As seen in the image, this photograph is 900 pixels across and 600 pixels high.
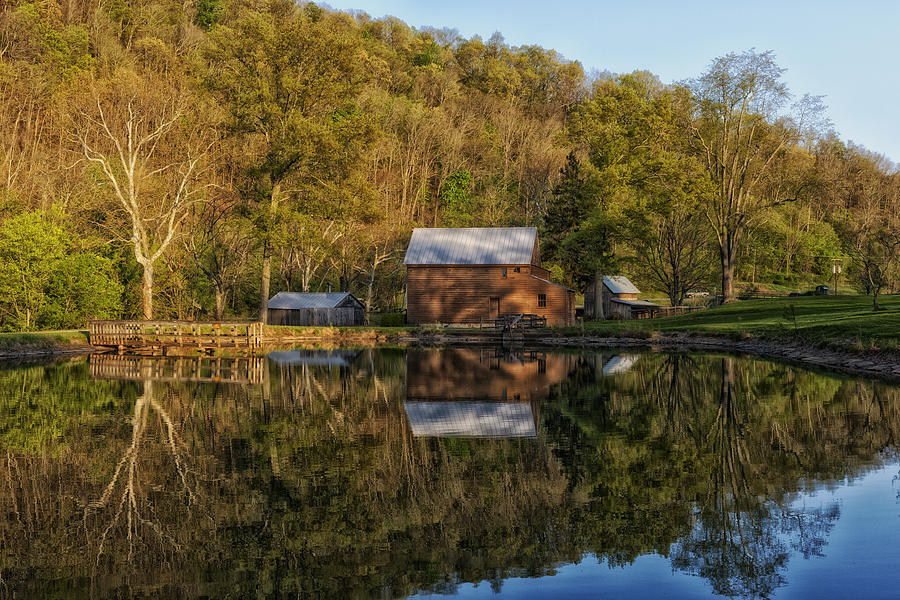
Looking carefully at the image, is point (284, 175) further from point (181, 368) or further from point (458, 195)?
point (458, 195)

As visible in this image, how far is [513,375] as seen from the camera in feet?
93.4

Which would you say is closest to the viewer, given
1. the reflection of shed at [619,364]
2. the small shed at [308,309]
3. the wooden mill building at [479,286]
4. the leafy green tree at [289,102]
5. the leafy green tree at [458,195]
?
the reflection of shed at [619,364]

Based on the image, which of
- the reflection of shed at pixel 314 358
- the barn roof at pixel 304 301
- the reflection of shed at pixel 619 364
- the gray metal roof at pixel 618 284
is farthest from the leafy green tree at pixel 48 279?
the gray metal roof at pixel 618 284

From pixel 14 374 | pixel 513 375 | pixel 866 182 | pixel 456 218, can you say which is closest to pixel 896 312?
pixel 513 375

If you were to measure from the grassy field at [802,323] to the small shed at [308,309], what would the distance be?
20168 millimetres

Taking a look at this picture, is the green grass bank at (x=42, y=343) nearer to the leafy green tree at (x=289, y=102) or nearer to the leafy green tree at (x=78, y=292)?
the leafy green tree at (x=78, y=292)

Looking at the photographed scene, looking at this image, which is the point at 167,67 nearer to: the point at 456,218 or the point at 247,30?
the point at 247,30

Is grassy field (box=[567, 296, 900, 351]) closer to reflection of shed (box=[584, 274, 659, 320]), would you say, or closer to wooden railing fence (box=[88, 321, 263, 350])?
reflection of shed (box=[584, 274, 659, 320])

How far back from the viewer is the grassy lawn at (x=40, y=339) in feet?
124

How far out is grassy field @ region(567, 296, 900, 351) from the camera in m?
30.5

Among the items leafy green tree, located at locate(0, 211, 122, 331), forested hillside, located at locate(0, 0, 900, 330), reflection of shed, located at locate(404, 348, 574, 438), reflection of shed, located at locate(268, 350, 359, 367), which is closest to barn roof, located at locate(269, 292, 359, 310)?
forested hillside, located at locate(0, 0, 900, 330)

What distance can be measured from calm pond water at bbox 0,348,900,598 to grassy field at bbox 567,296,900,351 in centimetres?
930

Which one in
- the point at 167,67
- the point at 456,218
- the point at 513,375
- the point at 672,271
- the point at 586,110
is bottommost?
the point at 513,375

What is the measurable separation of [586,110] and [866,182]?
183 feet
